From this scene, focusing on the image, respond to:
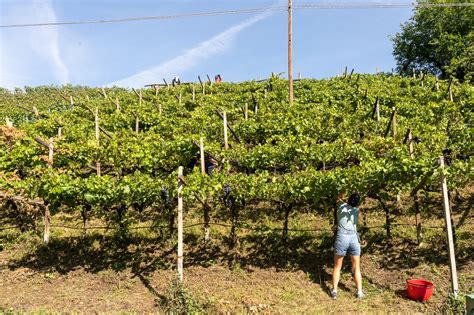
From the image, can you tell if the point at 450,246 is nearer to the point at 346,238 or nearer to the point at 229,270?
the point at 346,238

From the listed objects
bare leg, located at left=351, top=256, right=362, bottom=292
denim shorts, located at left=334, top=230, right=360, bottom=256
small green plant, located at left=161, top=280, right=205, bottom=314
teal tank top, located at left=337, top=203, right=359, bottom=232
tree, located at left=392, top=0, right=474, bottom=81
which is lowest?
small green plant, located at left=161, top=280, right=205, bottom=314

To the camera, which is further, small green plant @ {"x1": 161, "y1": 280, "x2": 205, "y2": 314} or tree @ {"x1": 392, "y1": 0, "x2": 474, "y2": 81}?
tree @ {"x1": 392, "y1": 0, "x2": 474, "y2": 81}

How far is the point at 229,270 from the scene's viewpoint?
26.4ft

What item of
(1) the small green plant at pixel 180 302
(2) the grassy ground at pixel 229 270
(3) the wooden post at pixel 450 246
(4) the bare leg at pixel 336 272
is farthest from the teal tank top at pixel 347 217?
(1) the small green plant at pixel 180 302

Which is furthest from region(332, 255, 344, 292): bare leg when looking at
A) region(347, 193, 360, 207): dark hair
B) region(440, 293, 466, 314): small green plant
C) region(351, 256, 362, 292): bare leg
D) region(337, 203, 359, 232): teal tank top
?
region(440, 293, 466, 314): small green plant

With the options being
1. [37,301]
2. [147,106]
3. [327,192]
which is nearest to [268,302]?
[327,192]

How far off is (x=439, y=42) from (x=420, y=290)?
1342 inches

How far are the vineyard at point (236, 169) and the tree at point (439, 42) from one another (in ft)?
55.7

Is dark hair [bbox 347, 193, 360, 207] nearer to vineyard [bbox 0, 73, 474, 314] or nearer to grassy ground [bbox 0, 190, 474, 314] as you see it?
vineyard [bbox 0, 73, 474, 314]

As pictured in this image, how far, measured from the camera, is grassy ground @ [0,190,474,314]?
266 inches

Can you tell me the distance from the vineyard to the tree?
17.0 meters

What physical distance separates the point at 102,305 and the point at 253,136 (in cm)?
835

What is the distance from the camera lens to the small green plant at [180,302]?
6.25 metres

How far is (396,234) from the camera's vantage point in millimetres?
8891
